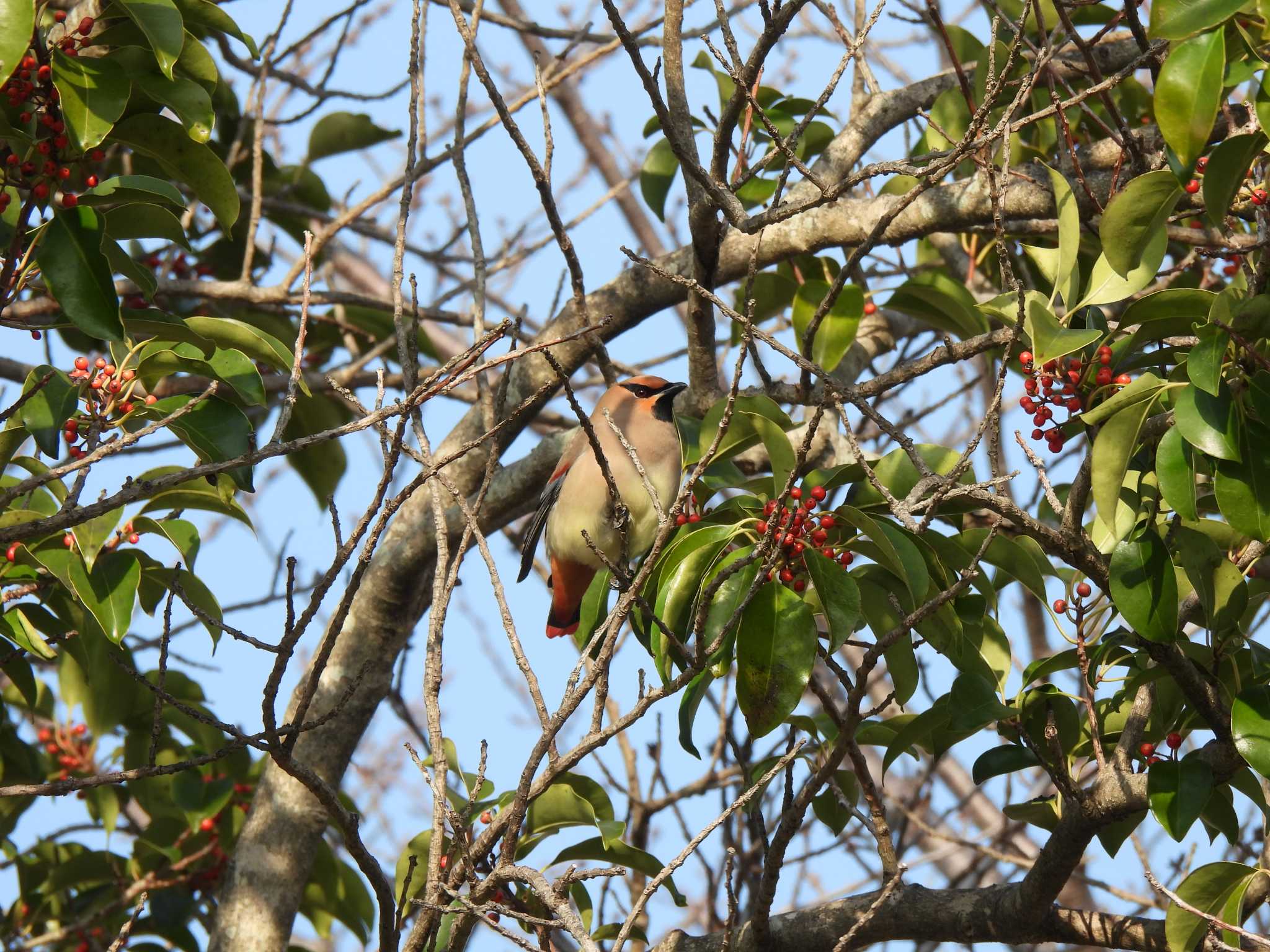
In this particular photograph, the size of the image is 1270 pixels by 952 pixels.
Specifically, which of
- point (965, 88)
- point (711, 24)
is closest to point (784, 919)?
point (965, 88)

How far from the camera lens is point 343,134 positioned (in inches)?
187

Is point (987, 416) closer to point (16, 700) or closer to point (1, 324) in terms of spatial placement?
point (1, 324)

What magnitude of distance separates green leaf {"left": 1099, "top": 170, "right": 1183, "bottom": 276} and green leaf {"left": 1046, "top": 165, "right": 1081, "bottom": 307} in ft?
0.20

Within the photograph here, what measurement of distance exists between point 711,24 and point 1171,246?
166 cm

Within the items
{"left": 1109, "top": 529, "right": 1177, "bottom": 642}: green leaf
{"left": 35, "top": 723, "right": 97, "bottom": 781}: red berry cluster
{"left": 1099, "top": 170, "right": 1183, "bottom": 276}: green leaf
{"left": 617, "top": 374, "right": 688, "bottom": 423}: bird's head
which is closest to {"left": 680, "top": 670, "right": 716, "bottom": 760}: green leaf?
{"left": 1109, "top": 529, "right": 1177, "bottom": 642}: green leaf

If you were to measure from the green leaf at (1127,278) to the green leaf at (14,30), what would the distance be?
1.91 metres

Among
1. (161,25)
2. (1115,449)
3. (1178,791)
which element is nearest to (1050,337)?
(1115,449)

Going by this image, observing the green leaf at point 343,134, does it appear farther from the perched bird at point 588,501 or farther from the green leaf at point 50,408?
the green leaf at point 50,408

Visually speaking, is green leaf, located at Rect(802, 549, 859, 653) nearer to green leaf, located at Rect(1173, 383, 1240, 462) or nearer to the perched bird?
green leaf, located at Rect(1173, 383, 1240, 462)

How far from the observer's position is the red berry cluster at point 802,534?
2.59m

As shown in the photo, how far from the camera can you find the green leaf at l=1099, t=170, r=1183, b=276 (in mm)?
2441

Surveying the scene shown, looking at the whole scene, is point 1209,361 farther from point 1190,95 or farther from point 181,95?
point 181,95

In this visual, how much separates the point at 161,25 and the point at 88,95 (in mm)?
193

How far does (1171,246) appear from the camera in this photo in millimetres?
4012
